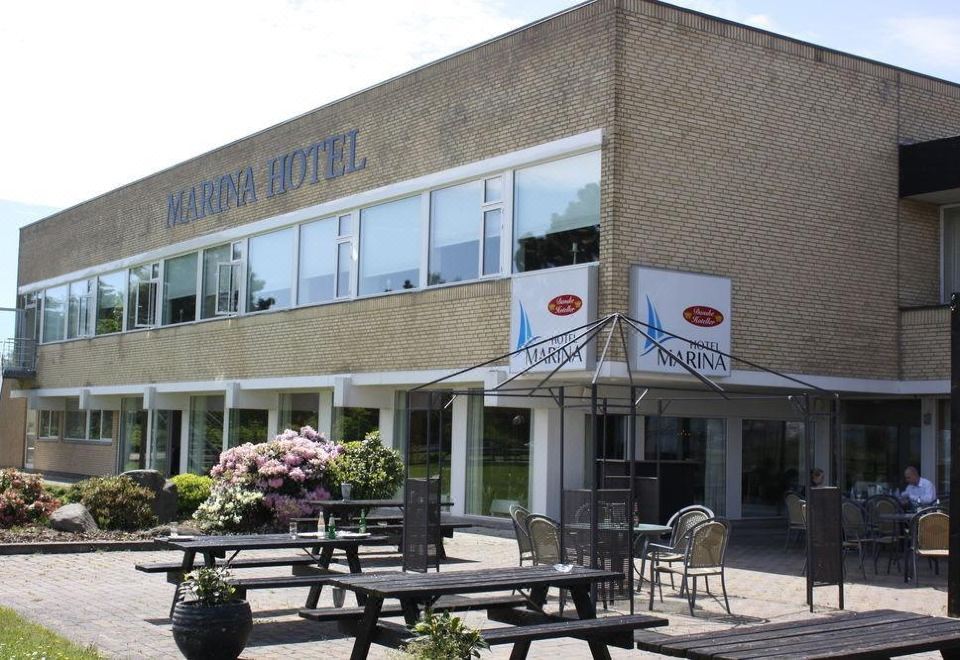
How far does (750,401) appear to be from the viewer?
21.9m

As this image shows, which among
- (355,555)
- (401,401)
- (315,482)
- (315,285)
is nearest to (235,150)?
(315,285)

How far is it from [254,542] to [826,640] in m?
6.07

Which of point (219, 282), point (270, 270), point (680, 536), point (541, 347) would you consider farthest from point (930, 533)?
point (219, 282)

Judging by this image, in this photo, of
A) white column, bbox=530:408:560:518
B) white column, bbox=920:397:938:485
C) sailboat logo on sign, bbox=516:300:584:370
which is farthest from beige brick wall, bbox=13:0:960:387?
white column, bbox=530:408:560:518

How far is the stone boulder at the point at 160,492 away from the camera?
65.0ft

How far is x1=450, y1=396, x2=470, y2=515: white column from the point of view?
21.2 m

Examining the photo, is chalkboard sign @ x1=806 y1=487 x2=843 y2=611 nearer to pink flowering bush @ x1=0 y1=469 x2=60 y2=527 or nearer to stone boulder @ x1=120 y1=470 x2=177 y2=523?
stone boulder @ x1=120 y1=470 x2=177 y2=523

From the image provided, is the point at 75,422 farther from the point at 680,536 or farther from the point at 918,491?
the point at 680,536

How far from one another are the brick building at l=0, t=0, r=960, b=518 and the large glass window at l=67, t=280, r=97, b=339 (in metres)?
11.0

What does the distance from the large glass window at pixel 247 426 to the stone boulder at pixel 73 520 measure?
9595 mm

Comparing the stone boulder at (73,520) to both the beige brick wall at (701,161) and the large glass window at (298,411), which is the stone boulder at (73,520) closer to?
the beige brick wall at (701,161)

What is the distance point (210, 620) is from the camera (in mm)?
8539

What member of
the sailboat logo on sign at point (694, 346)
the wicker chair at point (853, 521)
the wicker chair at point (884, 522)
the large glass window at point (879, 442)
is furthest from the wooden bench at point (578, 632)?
the large glass window at point (879, 442)

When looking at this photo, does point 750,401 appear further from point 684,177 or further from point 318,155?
point 318,155
